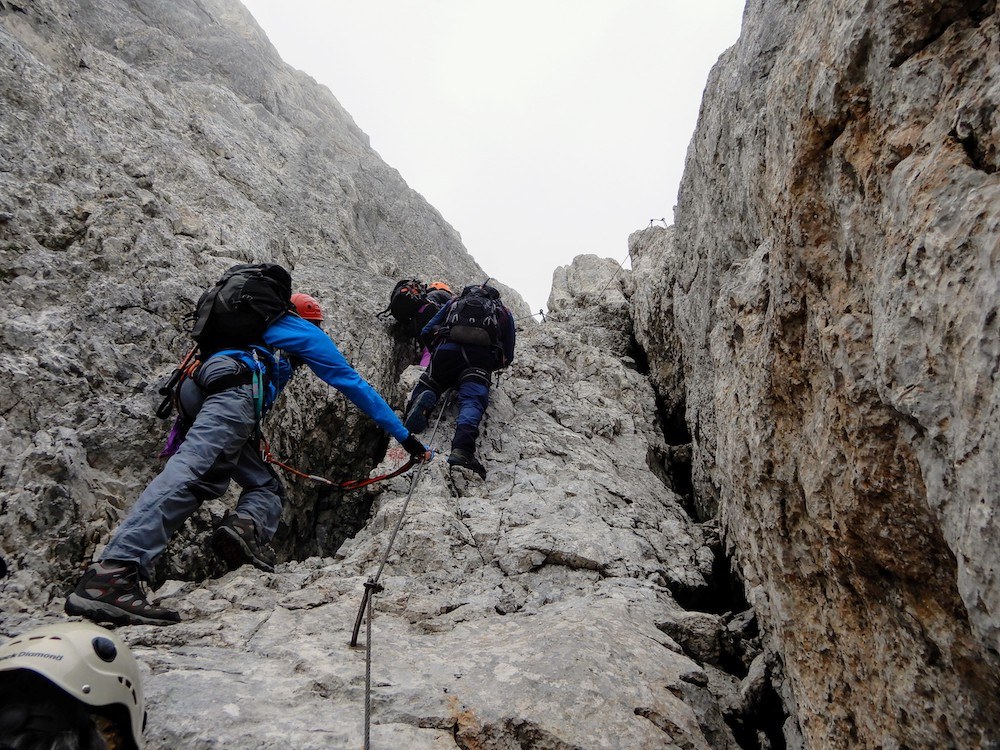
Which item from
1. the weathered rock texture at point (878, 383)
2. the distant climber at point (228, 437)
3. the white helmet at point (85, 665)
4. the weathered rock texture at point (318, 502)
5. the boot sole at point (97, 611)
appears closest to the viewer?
the weathered rock texture at point (878, 383)

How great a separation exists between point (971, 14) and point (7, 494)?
22.3 feet

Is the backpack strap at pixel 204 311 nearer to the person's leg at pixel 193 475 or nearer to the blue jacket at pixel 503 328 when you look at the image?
the person's leg at pixel 193 475

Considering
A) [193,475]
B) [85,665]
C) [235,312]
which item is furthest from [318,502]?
[85,665]

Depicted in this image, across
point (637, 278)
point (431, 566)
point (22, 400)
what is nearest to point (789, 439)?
point (431, 566)

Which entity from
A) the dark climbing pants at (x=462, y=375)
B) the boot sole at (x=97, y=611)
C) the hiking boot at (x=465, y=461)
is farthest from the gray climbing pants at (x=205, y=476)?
the dark climbing pants at (x=462, y=375)

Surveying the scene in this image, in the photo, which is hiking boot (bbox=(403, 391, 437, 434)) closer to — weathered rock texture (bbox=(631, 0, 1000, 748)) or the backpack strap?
the backpack strap

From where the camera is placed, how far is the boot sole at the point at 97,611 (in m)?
4.41

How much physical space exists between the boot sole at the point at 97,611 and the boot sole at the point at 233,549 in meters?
1.25

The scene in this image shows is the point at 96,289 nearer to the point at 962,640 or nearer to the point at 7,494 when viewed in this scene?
the point at 7,494

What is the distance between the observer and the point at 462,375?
877 cm

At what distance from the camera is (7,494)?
5.25m

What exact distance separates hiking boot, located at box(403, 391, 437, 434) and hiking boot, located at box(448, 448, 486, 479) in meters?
1.01

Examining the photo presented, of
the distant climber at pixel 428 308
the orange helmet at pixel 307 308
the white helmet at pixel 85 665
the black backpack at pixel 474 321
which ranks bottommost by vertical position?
the white helmet at pixel 85 665

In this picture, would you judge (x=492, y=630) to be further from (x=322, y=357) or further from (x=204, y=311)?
(x=204, y=311)
